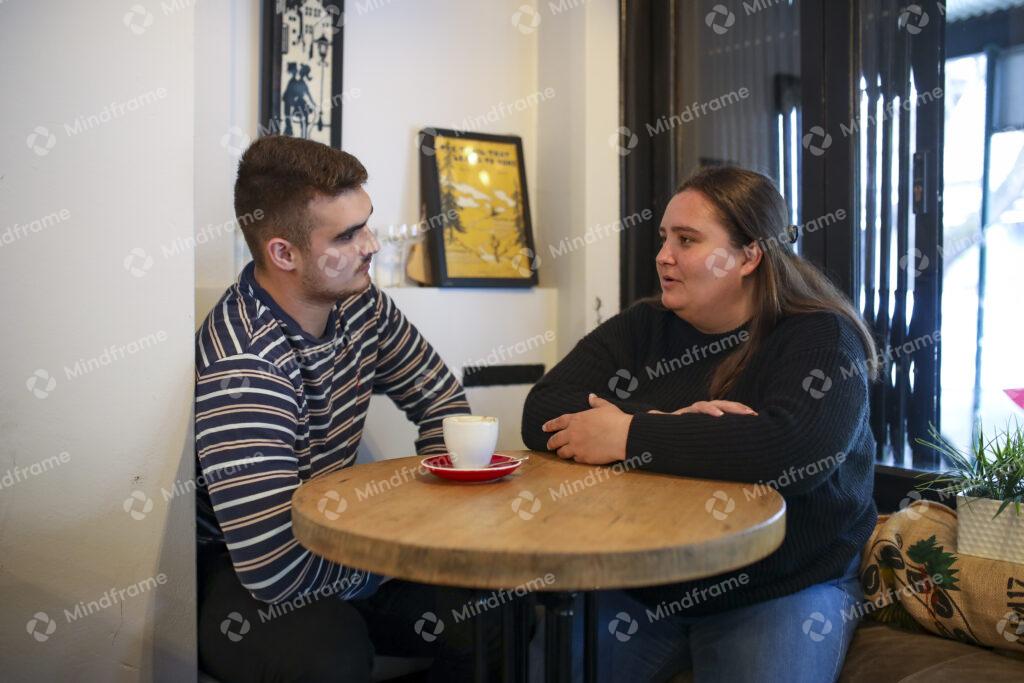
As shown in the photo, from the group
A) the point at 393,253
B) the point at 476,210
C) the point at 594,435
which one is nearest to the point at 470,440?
the point at 594,435

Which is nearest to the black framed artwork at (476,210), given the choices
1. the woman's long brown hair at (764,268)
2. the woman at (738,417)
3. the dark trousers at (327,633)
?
the woman at (738,417)

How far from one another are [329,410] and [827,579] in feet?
3.37

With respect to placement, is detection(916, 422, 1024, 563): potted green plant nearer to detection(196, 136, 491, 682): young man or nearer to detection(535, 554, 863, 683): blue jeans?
detection(535, 554, 863, 683): blue jeans

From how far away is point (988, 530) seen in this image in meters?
1.55

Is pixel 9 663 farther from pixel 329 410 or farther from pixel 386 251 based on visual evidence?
pixel 386 251

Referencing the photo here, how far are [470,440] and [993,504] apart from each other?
3.27 feet

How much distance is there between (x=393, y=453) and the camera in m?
2.51

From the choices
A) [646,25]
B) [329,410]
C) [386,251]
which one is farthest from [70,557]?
[646,25]

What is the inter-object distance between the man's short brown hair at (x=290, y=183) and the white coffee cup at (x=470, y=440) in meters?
0.60

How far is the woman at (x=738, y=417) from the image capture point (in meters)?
1.35

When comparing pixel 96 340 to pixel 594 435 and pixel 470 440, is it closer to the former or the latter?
pixel 470 440

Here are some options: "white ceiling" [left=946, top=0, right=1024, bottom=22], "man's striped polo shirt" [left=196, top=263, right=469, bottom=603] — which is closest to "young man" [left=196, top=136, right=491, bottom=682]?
"man's striped polo shirt" [left=196, top=263, right=469, bottom=603]

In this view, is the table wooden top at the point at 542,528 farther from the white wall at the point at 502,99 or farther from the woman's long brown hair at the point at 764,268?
the white wall at the point at 502,99

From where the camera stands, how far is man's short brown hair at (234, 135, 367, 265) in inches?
67.2
